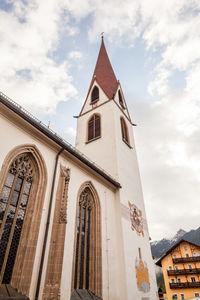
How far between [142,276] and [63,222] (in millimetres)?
6218

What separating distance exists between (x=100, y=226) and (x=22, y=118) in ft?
20.3

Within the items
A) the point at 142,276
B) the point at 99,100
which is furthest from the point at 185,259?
the point at 99,100

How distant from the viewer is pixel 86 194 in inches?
418

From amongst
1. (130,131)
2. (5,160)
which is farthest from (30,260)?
(130,131)

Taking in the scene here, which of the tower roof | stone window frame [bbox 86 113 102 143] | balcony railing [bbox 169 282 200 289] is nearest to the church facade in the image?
stone window frame [bbox 86 113 102 143]

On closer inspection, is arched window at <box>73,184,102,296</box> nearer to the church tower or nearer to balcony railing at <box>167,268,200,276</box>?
the church tower

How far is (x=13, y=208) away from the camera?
696cm

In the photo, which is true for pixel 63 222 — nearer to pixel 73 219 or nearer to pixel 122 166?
pixel 73 219

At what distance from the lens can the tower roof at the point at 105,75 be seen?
2075 centimetres

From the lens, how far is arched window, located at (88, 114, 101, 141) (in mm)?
17070

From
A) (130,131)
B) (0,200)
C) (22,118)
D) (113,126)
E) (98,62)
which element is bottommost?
(0,200)

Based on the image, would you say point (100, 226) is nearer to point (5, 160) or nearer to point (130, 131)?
point (5, 160)

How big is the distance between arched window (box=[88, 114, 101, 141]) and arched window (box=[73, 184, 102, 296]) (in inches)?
275

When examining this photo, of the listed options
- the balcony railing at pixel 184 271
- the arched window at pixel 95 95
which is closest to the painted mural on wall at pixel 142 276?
the arched window at pixel 95 95
